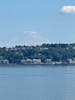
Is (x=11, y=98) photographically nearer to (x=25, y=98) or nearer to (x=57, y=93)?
(x=25, y=98)

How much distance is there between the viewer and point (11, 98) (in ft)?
190

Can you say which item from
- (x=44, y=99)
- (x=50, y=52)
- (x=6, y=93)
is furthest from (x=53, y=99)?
(x=50, y=52)

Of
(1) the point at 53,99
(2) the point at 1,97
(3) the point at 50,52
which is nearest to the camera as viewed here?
(1) the point at 53,99

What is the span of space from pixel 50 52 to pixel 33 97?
141 meters

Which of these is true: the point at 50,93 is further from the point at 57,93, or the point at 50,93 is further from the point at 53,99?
the point at 53,99

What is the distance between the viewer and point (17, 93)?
208 ft

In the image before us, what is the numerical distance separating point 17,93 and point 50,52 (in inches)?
5370

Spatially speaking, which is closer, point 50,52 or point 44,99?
point 44,99

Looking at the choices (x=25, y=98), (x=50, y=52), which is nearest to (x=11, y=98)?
(x=25, y=98)

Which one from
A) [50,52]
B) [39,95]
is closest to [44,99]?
[39,95]

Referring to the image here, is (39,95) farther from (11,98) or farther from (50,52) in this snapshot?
(50,52)

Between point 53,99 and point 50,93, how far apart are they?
6316mm

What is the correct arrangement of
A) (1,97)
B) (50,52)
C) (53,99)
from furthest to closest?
(50,52), (1,97), (53,99)

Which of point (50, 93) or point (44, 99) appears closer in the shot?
point (44, 99)
